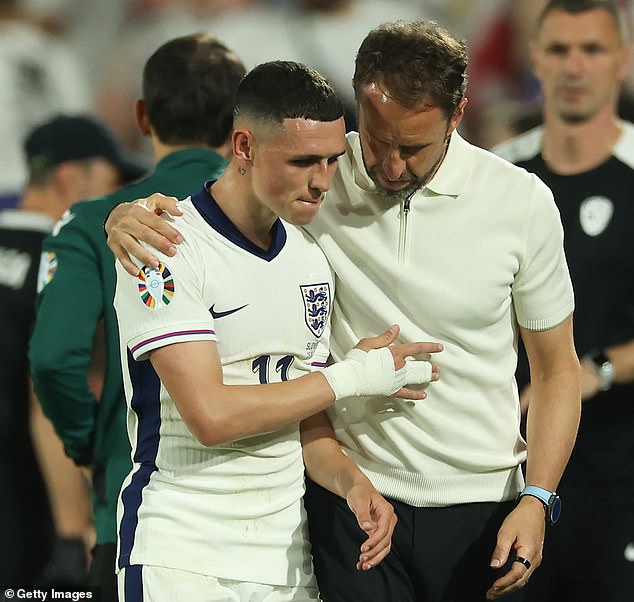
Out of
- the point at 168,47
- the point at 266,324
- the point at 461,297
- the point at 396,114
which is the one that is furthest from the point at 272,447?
the point at 168,47

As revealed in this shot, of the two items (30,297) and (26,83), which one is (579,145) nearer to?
(30,297)

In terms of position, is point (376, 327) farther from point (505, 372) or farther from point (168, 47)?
point (168, 47)

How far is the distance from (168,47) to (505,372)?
4.55 ft

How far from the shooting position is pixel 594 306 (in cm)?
392

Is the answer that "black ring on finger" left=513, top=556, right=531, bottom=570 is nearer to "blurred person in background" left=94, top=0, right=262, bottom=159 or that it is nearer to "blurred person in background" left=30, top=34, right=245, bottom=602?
"blurred person in background" left=30, top=34, right=245, bottom=602

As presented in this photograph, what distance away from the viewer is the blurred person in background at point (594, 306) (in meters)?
3.79

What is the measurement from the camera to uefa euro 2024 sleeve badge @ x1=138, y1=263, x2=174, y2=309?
93.4 inches

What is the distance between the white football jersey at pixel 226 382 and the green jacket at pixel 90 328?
1.84ft

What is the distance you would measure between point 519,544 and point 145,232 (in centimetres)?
107

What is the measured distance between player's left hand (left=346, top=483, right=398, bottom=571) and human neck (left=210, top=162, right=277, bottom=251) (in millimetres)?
567

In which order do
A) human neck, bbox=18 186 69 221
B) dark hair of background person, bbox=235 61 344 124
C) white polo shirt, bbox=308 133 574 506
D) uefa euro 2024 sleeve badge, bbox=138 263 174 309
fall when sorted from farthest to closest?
human neck, bbox=18 186 69 221, white polo shirt, bbox=308 133 574 506, dark hair of background person, bbox=235 61 344 124, uefa euro 2024 sleeve badge, bbox=138 263 174 309

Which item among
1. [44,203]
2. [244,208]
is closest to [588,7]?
[44,203]

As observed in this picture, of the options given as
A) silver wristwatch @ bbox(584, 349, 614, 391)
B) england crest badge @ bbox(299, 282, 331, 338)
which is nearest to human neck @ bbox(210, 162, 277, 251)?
england crest badge @ bbox(299, 282, 331, 338)

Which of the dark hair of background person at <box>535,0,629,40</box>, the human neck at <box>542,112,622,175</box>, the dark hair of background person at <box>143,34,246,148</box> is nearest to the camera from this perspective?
the dark hair of background person at <box>143,34,246,148</box>
